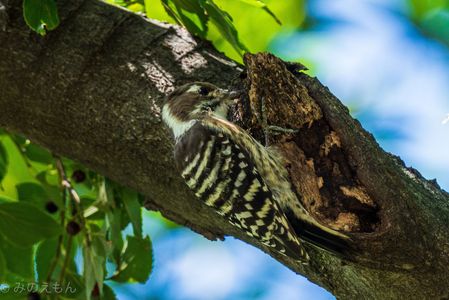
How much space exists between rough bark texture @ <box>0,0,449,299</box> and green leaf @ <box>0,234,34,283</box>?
0.53m

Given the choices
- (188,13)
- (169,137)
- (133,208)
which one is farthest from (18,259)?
(188,13)

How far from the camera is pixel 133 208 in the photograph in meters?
3.43

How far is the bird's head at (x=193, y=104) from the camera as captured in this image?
3.08m

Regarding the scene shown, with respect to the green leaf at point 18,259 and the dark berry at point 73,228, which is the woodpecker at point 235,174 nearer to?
the dark berry at point 73,228

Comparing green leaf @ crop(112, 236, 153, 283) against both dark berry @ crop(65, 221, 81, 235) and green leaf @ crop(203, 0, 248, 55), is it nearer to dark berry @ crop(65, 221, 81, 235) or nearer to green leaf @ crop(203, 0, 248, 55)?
dark berry @ crop(65, 221, 81, 235)

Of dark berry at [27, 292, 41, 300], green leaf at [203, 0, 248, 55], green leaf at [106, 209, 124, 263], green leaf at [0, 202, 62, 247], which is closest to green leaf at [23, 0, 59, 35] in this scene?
green leaf at [203, 0, 248, 55]

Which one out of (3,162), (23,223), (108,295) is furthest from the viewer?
(3,162)

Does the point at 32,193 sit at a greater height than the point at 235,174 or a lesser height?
lesser

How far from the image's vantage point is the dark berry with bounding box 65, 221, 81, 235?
3.61 meters

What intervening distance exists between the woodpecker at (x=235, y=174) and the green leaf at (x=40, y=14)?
54 centimetres

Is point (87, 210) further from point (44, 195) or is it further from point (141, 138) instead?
point (141, 138)

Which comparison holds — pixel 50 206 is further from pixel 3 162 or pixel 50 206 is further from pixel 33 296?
pixel 33 296

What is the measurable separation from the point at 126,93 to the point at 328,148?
2.81 feet

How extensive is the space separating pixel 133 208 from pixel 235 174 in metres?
0.52
